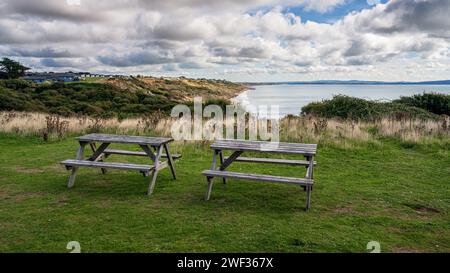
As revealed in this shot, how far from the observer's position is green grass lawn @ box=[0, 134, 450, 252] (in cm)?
417

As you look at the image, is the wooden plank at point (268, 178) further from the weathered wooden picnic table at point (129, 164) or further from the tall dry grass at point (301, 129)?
the tall dry grass at point (301, 129)

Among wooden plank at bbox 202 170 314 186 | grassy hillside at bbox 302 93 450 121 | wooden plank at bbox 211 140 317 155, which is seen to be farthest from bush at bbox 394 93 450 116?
wooden plank at bbox 202 170 314 186

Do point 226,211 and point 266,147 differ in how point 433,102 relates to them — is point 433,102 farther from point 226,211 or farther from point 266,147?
point 226,211

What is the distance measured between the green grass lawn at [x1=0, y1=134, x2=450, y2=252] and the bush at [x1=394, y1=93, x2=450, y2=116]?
15695mm

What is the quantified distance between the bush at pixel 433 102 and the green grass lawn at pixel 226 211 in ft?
51.5

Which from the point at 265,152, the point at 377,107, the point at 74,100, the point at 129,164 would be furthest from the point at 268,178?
the point at 74,100

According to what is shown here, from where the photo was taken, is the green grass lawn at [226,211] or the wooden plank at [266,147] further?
the wooden plank at [266,147]

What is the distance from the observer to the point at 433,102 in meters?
22.7

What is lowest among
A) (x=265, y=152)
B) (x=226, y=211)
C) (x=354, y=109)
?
(x=226, y=211)

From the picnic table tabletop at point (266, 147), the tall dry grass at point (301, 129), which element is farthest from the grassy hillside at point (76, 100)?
the picnic table tabletop at point (266, 147)

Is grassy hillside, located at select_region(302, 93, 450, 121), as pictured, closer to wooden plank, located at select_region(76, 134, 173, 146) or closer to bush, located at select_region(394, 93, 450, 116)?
bush, located at select_region(394, 93, 450, 116)

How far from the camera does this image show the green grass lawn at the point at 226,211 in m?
4.17

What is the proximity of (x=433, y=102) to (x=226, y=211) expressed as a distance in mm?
21656
